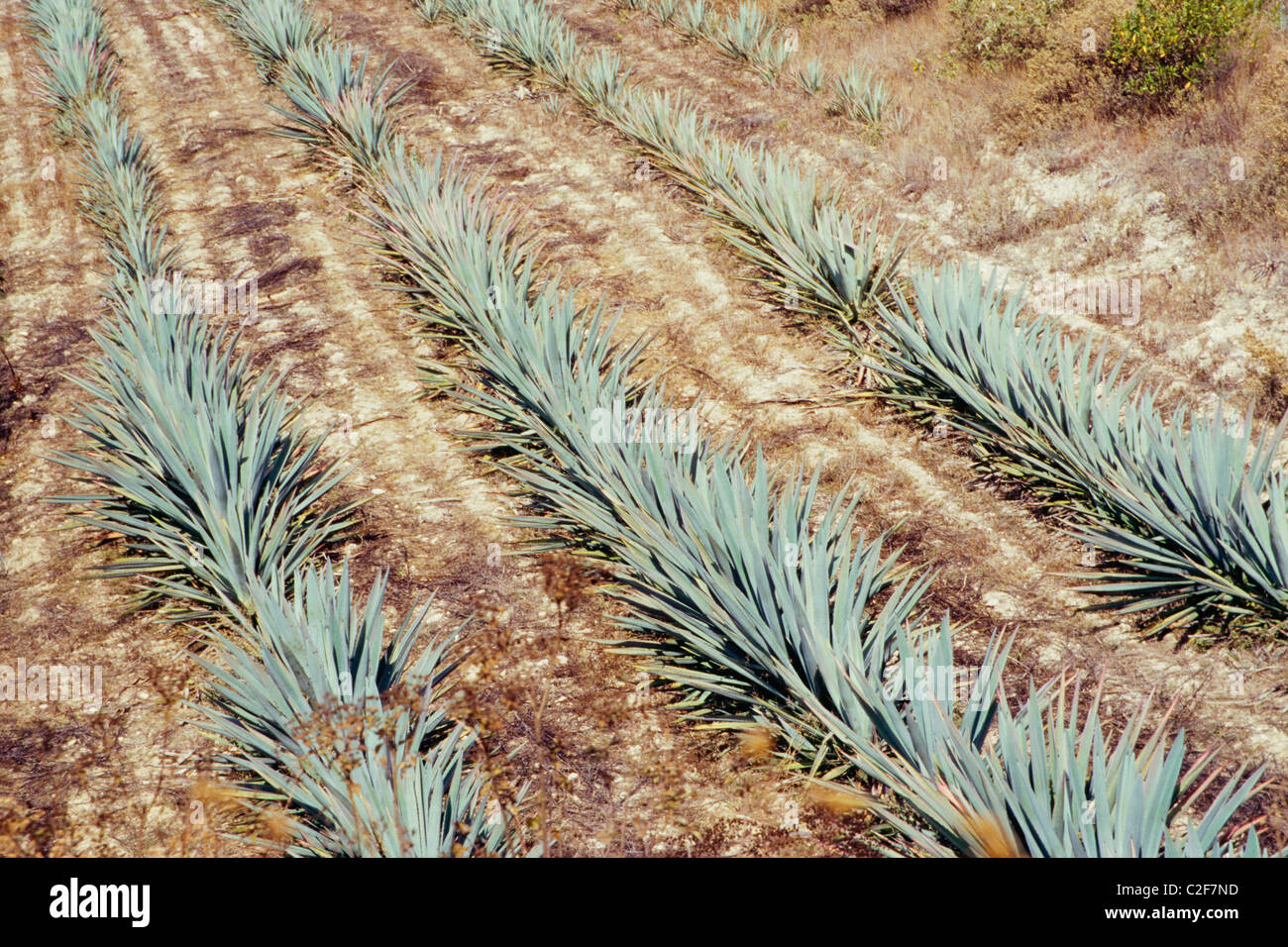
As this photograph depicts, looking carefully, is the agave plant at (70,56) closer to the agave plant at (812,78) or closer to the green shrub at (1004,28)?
the agave plant at (812,78)

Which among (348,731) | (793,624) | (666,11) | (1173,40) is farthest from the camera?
(666,11)

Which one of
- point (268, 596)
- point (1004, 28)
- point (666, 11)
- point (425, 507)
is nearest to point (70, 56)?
point (666, 11)

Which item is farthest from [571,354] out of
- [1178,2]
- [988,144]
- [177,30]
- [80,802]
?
[177,30]

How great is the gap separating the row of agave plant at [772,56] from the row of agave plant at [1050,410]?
46.4 inches

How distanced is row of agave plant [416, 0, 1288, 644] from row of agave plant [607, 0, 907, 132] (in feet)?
3.87

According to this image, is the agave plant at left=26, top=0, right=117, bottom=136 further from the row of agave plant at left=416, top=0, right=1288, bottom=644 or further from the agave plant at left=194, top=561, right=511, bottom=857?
the agave plant at left=194, top=561, right=511, bottom=857

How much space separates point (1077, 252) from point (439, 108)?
18.9 ft

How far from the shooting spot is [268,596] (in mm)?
2947

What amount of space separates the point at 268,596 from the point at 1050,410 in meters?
3.13

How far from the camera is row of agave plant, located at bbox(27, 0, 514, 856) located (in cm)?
225

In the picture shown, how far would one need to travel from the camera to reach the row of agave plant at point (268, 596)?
2.25 metres

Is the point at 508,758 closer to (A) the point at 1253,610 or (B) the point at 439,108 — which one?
(A) the point at 1253,610

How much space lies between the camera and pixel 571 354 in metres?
4.46

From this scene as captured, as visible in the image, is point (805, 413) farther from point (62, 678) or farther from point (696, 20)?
point (696, 20)
